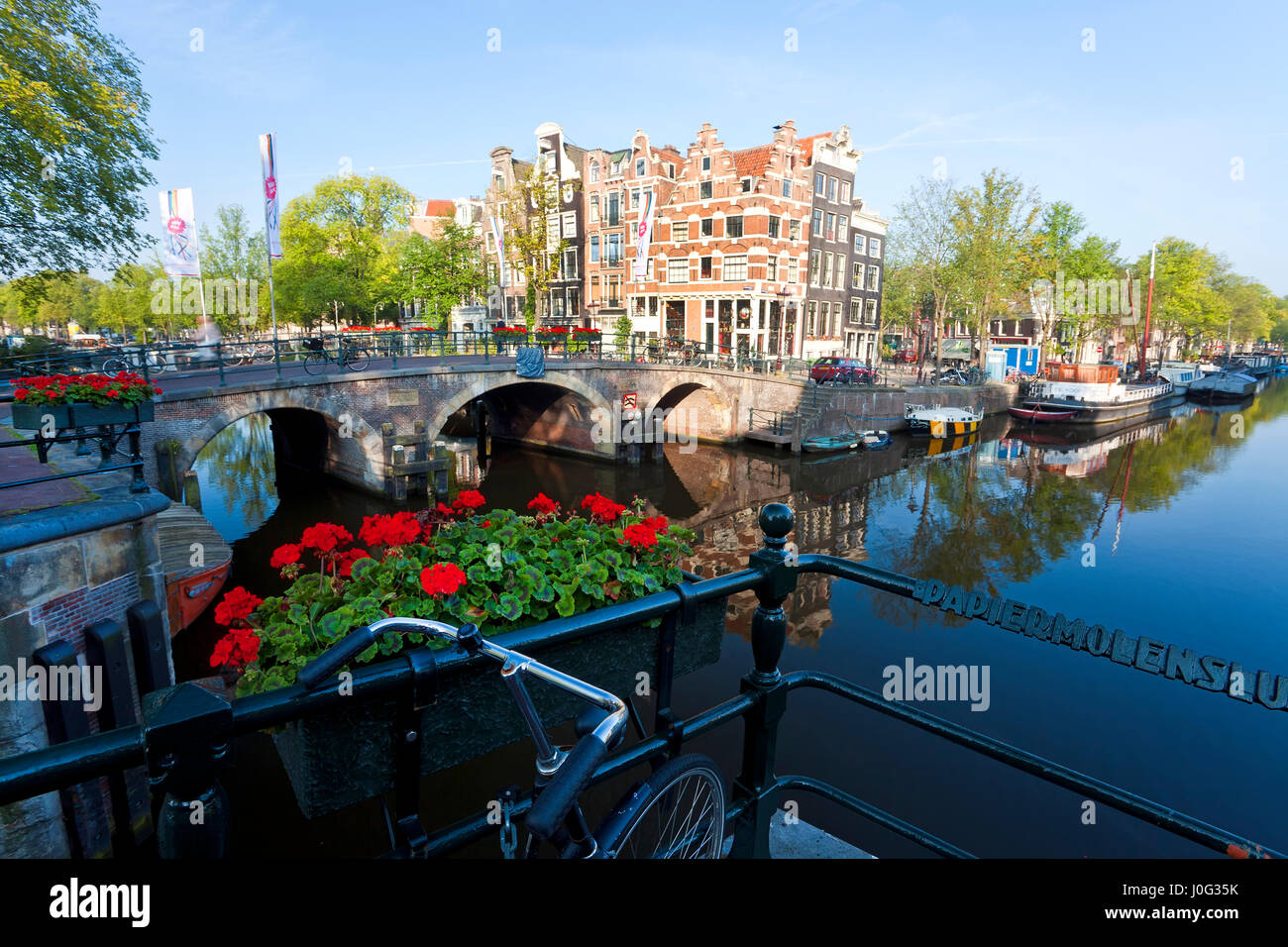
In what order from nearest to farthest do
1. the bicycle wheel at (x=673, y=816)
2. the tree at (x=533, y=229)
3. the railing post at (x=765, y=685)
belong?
1. the bicycle wheel at (x=673, y=816)
2. the railing post at (x=765, y=685)
3. the tree at (x=533, y=229)

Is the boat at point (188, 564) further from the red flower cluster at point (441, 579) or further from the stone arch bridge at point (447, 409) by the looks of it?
the red flower cluster at point (441, 579)

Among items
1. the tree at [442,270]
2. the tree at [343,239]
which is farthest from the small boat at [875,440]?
the tree at [343,239]

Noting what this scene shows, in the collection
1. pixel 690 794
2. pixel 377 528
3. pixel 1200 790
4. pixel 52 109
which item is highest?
pixel 52 109

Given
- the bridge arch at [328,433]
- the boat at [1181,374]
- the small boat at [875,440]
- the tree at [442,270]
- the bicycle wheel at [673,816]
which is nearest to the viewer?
the bicycle wheel at [673,816]

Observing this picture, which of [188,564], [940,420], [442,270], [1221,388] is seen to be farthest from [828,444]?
[1221,388]

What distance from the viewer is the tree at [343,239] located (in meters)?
39.9

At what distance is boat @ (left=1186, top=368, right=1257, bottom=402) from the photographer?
1890 inches

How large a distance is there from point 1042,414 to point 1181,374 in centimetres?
2488

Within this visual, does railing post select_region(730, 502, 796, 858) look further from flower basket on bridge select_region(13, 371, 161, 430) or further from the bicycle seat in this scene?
flower basket on bridge select_region(13, 371, 161, 430)

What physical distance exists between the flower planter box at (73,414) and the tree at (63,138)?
15137mm

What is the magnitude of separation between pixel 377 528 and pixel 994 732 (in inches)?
352
